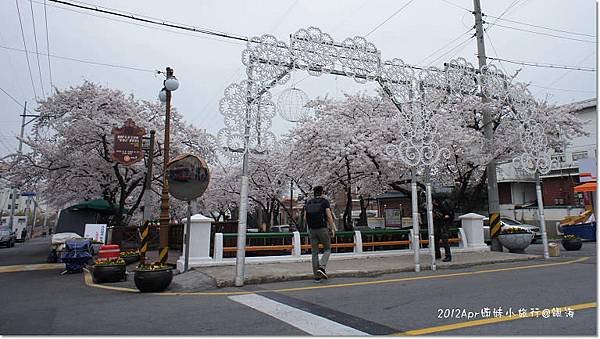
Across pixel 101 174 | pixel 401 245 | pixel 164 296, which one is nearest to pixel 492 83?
pixel 401 245

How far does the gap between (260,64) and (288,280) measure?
16.2 feet

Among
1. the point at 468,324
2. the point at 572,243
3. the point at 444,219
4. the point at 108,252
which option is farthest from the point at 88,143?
the point at 572,243

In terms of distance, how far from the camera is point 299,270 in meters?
9.13

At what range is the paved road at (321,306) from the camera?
15.1 feet

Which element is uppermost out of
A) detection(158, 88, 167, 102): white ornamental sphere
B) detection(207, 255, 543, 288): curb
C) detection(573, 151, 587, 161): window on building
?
detection(573, 151, 587, 161): window on building

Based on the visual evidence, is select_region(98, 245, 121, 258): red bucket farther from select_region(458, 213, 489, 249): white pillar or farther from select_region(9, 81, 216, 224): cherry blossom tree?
select_region(458, 213, 489, 249): white pillar

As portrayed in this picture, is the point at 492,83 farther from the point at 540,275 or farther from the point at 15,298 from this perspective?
the point at 15,298

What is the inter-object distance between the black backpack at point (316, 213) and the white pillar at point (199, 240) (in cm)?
335

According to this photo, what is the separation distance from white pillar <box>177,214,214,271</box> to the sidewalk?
1.53 feet

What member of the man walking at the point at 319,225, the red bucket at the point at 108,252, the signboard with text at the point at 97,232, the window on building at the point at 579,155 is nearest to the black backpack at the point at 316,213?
the man walking at the point at 319,225

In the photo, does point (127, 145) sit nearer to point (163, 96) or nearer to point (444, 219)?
point (163, 96)

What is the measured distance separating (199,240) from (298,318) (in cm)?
560

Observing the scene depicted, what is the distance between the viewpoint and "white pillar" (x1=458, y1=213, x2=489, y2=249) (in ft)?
46.0

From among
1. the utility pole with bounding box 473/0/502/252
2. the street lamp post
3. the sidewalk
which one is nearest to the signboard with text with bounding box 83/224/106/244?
the sidewalk
